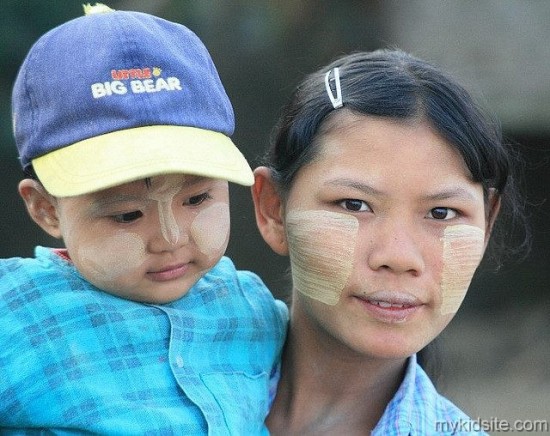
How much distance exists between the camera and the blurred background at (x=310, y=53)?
14.3 ft

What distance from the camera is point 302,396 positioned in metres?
2.55

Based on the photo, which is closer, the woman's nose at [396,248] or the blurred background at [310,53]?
the woman's nose at [396,248]

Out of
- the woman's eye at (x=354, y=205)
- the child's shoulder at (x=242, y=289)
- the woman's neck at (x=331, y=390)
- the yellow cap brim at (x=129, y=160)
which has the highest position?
the yellow cap brim at (x=129, y=160)

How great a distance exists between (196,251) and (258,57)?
8.74 ft

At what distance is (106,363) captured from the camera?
2.11 m

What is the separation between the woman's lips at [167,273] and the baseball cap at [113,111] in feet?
0.78

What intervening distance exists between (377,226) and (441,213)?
6.7 inches

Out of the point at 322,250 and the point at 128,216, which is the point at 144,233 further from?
the point at 322,250

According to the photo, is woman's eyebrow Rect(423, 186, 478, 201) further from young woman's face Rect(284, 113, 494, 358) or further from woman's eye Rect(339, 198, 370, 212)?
woman's eye Rect(339, 198, 370, 212)

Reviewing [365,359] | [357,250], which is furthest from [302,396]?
[357,250]

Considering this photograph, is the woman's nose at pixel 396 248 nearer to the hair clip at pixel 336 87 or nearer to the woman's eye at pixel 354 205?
the woman's eye at pixel 354 205

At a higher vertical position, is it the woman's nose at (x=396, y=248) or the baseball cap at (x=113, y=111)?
the baseball cap at (x=113, y=111)

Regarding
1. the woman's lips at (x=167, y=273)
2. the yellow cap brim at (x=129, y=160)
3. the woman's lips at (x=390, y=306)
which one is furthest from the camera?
the woman's lips at (x=390, y=306)

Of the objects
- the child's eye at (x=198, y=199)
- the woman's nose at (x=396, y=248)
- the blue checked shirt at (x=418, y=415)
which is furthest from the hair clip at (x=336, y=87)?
the blue checked shirt at (x=418, y=415)
